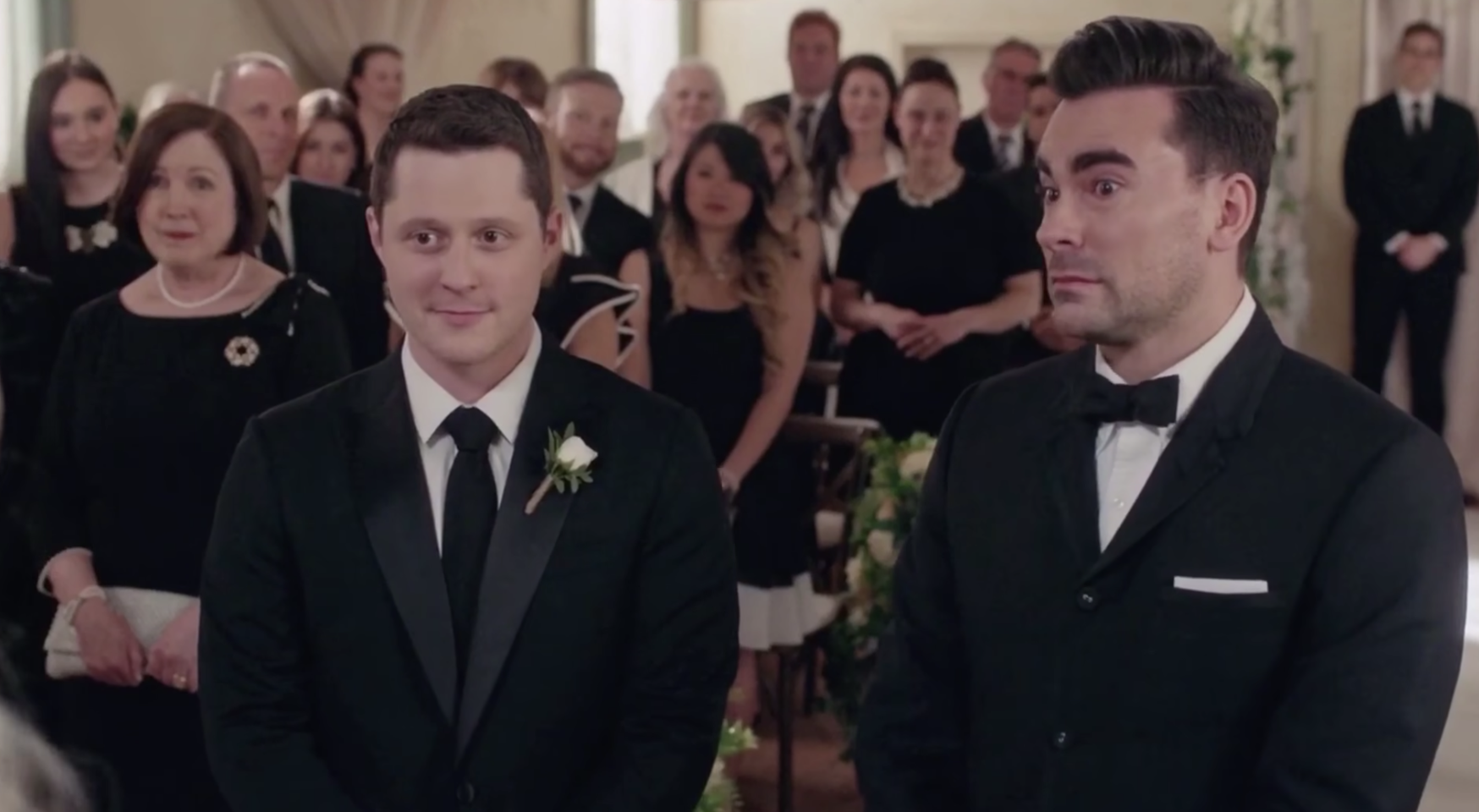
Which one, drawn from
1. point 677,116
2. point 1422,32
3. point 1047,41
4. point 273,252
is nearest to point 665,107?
point 677,116

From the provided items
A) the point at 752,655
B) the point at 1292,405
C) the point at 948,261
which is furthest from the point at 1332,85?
the point at 1292,405

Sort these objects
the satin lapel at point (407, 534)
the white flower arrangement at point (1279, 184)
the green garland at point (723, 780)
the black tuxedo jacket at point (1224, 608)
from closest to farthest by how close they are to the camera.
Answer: the black tuxedo jacket at point (1224, 608) → the satin lapel at point (407, 534) → the green garland at point (723, 780) → the white flower arrangement at point (1279, 184)

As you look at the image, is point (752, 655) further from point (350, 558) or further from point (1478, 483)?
point (1478, 483)

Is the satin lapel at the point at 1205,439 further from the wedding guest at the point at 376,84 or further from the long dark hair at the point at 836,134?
the wedding guest at the point at 376,84

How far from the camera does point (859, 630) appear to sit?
11.8ft

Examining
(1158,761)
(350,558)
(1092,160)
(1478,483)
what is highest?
(1092,160)

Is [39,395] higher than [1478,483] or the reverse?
higher

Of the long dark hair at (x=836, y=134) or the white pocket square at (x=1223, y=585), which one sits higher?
the long dark hair at (x=836, y=134)

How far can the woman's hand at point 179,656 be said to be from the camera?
8.66 ft

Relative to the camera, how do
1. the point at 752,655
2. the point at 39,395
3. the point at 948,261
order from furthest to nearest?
the point at 948,261 < the point at 752,655 < the point at 39,395

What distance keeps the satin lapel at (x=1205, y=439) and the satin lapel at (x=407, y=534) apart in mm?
636

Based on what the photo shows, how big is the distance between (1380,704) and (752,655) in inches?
96.2

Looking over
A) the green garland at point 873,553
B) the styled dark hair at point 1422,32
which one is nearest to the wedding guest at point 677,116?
the green garland at point 873,553

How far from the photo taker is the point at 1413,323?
25.9 ft
